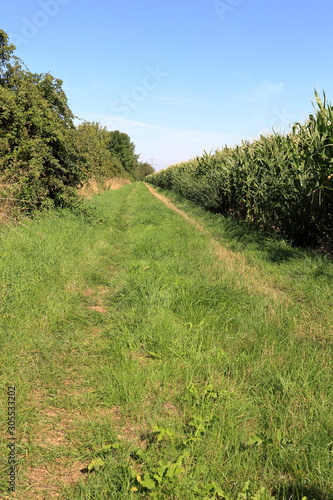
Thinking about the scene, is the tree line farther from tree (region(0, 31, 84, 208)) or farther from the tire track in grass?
→ the tire track in grass

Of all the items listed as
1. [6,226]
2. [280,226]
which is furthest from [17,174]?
[280,226]

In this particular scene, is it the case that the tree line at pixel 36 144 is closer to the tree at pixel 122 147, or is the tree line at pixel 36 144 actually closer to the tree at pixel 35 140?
the tree at pixel 35 140

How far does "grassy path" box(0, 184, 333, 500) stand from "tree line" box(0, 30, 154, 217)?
107 inches

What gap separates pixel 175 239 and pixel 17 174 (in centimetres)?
423

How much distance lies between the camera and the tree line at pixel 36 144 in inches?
289

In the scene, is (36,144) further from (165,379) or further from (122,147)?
(122,147)

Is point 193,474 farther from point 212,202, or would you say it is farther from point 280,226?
point 212,202

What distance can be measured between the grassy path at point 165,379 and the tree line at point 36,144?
273 centimetres

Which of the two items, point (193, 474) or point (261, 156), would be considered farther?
point (261, 156)

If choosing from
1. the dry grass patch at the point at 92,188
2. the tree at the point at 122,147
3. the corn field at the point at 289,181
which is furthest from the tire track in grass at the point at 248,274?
the tree at the point at 122,147

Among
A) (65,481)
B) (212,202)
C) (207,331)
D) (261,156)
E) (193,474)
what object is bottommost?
(65,481)

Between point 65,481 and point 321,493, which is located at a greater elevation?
point 321,493

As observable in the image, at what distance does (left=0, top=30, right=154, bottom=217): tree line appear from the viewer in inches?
289

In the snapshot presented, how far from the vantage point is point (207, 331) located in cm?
333
